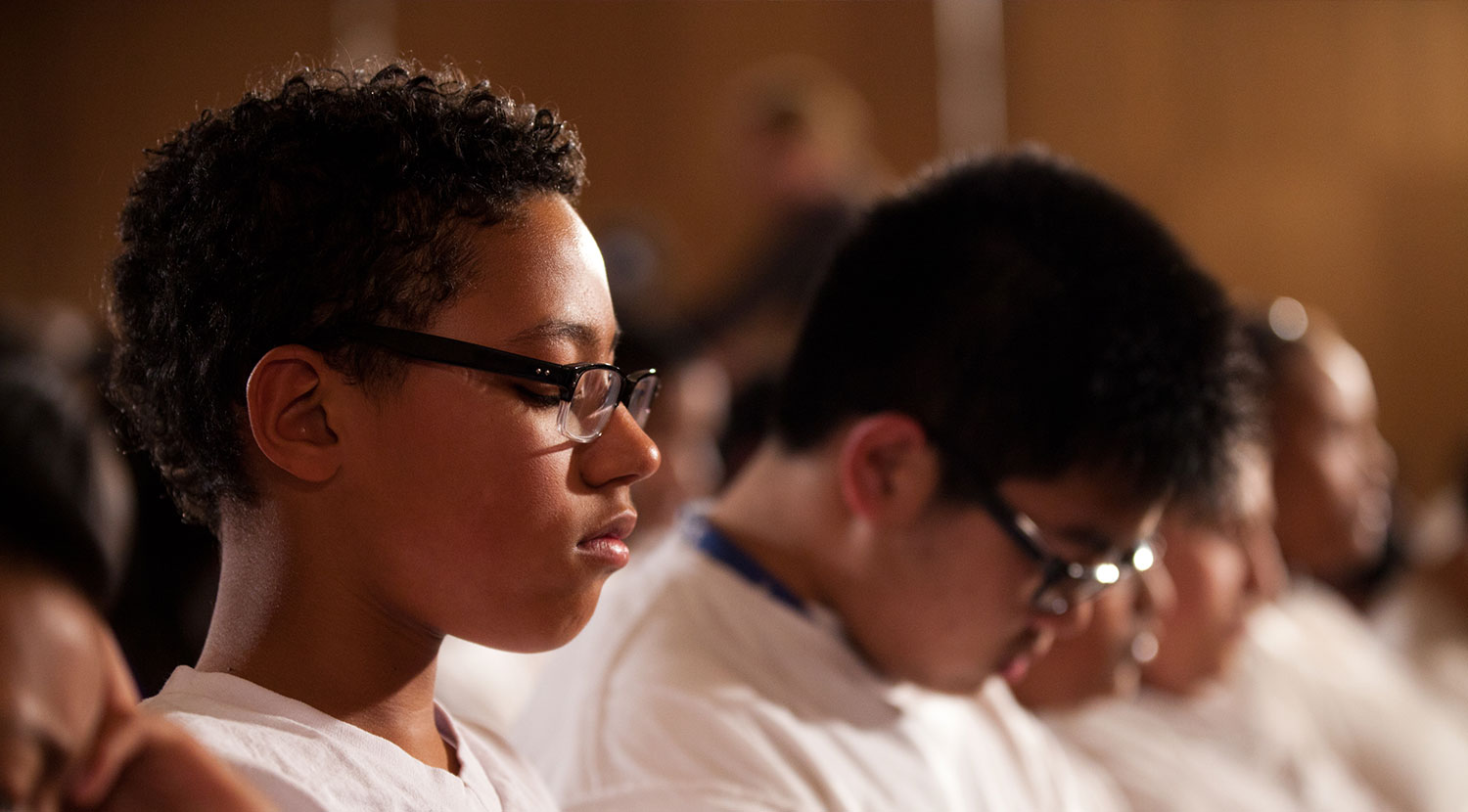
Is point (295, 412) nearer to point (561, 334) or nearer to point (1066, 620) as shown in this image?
point (561, 334)

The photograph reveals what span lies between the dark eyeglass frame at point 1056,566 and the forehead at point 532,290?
62 cm

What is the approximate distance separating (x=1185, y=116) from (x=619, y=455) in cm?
604

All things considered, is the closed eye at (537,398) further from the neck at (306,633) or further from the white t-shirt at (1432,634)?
the white t-shirt at (1432,634)

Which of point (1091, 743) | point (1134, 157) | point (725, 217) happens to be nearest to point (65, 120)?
point (725, 217)

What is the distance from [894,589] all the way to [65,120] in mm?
5773

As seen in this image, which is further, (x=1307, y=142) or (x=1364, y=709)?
(x=1307, y=142)

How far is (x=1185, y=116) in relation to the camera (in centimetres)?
638

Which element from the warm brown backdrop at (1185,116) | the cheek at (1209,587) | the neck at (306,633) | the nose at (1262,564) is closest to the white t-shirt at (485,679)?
the neck at (306,633)

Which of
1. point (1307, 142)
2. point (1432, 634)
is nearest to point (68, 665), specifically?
point (1432, 634)

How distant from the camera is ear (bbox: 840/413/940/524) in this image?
1474 millimetres

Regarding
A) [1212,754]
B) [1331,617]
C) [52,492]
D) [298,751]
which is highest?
[52,492]

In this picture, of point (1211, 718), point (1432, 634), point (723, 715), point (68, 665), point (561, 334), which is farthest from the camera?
point (1432, 634)

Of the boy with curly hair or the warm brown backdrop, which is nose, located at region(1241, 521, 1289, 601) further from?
the warm brown backdrop

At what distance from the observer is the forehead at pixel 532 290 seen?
0.92m
